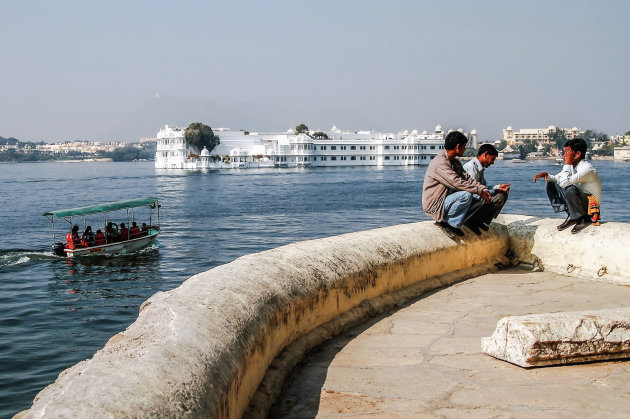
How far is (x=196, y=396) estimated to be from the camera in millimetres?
1585

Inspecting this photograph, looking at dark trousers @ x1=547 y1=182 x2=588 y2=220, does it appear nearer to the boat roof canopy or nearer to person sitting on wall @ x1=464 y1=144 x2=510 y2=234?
person sitting on wall @ x1=464 y1=144 x2=510 y2=234

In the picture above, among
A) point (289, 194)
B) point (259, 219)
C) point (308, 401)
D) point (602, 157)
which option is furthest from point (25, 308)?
point (602, 157)

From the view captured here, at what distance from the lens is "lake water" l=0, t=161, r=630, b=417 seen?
375 inches

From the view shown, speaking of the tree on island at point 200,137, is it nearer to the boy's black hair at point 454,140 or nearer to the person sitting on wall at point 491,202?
the person sitting on wall at point 491,202

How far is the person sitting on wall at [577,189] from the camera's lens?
423 cm

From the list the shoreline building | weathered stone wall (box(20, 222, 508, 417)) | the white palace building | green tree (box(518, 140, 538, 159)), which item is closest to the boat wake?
weathered stone wall (box(20, 222, 508, 417))

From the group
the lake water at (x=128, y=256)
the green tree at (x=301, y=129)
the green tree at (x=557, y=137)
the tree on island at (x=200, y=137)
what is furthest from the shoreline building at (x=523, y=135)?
the lake water at (x=128, y=256)

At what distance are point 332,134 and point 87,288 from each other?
295ft

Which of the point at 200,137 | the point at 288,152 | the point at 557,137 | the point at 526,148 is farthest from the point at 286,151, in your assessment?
the point at 557,137

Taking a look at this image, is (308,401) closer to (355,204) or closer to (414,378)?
(414,378)

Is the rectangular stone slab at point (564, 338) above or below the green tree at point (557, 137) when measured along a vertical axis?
below

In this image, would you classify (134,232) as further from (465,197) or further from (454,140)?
(465,197)

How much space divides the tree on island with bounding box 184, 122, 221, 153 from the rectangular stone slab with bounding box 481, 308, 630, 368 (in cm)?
8921

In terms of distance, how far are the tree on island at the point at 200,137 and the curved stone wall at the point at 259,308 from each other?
87.3m
